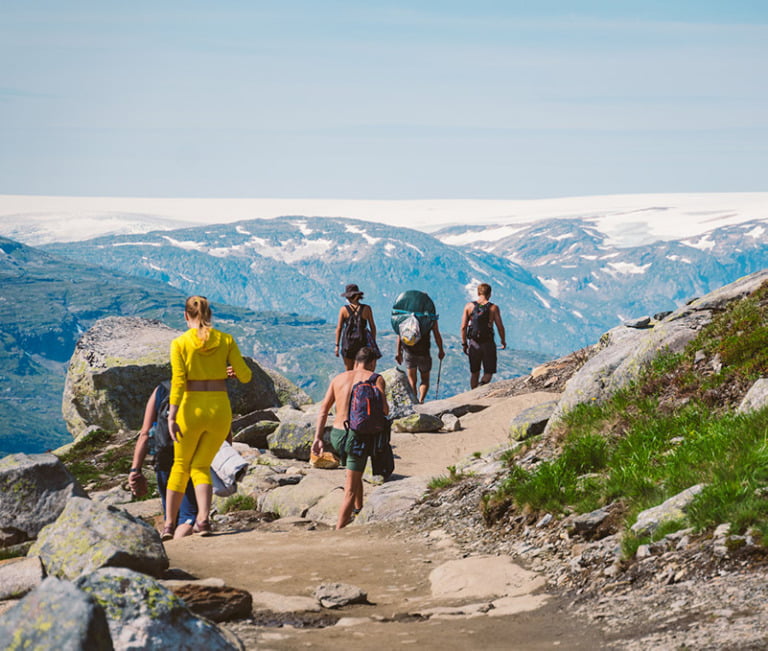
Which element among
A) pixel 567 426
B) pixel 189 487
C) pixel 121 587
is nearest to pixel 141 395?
pixel 189 487

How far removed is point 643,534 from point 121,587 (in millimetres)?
4286

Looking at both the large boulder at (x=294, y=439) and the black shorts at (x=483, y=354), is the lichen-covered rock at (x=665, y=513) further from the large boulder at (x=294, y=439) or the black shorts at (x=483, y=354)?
the black shorts at (x=483, y=354)

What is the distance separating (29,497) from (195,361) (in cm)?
361

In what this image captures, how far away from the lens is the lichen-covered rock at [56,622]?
13.4 feet

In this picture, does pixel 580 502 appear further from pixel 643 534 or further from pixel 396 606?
pixel 396 606

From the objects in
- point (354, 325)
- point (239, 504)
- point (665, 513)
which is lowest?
point (239, 504)

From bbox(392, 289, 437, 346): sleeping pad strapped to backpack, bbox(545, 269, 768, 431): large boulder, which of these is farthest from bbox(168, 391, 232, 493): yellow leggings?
bbox(392, 289, 437, 346): sleeping pad strapped to backpack

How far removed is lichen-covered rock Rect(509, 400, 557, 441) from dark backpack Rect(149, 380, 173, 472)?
6.19 meters

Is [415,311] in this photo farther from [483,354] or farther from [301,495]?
[301,495]

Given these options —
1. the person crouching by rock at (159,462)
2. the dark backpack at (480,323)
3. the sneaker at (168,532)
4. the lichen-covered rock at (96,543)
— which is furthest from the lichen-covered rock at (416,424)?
the lichen-covered rock at (96,543)

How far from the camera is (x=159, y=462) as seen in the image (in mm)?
11156

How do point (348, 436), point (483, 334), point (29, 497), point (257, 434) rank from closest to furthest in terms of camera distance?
point (348, 436), point (29, 497), point (257, 434), point (483, 334)

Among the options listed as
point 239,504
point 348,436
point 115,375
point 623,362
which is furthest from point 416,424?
point 115,375

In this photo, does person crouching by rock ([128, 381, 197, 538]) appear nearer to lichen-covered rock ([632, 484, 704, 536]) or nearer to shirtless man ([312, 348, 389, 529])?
shirtless man ([312, 348, 389, 529])
